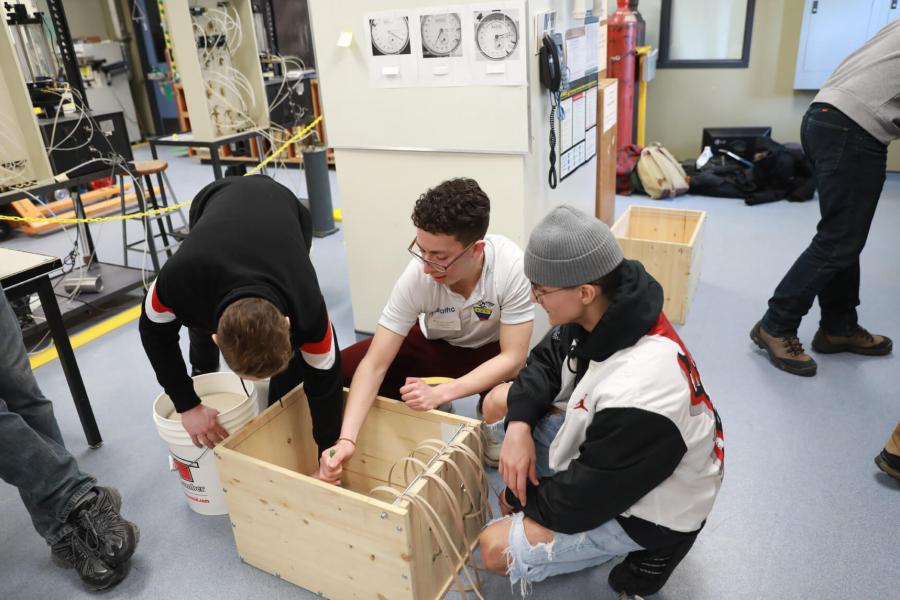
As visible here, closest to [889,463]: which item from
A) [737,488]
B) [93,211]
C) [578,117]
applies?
[737,488]

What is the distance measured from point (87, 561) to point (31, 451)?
0.34m

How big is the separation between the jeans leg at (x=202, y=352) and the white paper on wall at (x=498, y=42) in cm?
137

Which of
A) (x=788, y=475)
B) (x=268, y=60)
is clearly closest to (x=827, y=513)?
(x=788, y=475)

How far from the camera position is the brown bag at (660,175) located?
497cm

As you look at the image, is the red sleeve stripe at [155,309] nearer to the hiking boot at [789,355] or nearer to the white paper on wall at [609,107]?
the hiking boot at [789,355]

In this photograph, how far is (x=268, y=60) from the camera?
4414mm

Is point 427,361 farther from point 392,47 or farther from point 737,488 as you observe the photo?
point 392,47

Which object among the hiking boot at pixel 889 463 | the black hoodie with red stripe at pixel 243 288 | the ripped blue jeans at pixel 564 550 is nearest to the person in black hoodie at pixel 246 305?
the black hoodie with red stripe at pixel 243 288

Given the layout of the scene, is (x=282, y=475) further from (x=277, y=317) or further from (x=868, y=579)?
(x=868, y=579)

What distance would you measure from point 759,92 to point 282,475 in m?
5.23

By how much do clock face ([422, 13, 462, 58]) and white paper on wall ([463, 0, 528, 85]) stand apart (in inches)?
1.7

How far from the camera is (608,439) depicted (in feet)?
4.00

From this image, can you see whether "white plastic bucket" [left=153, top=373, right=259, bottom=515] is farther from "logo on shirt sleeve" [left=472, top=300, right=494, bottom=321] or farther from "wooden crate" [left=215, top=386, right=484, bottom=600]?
"logo on shirt sleeve" [left=472, top=300, right=494, bottom=321]

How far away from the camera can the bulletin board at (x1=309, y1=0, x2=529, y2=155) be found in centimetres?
240
